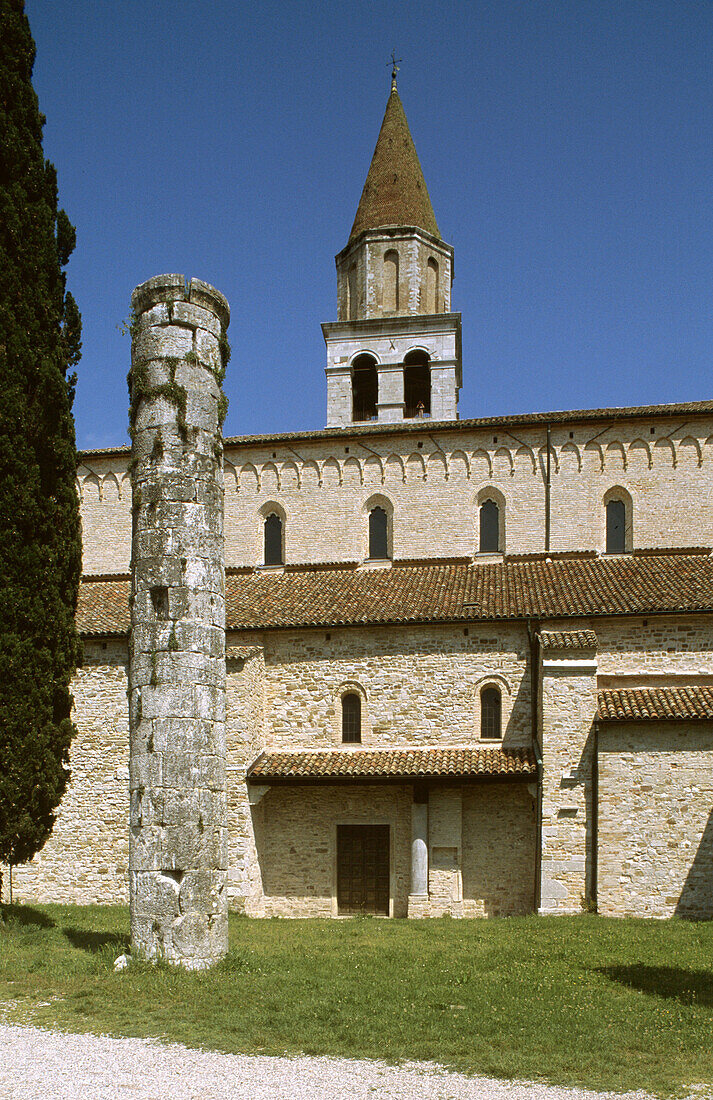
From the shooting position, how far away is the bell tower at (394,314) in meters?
27.4

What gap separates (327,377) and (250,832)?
47.6 ft

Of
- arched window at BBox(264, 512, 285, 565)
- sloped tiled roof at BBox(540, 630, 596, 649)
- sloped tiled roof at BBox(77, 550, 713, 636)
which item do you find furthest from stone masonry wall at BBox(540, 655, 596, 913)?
arched window at BBox(264, 512, 285, 565)

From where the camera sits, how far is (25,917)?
14711 millimetres

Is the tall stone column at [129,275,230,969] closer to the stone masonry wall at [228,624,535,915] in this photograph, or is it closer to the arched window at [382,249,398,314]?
the stone masonry wall at [228,624,535,915]

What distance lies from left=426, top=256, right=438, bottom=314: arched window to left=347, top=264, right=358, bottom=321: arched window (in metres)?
2.19

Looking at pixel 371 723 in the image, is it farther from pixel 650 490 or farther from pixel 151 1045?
pixel 151 1045

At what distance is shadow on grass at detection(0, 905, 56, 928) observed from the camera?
13.9m

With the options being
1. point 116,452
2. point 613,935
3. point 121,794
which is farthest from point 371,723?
point 116,452

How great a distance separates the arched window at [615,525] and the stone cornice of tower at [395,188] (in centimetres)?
1075

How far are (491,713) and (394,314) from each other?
13.6m

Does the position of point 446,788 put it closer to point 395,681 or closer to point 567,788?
point 567,788

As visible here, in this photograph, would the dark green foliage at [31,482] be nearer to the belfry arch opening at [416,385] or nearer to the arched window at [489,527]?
the arched window at [489,527]

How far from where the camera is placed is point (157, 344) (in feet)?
39.5

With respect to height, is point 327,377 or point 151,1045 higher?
point 327,377
